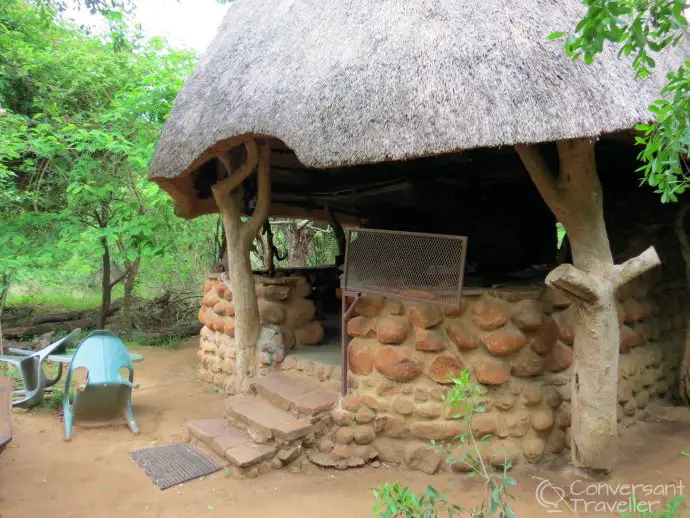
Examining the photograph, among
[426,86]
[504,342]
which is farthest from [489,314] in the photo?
[426,86]

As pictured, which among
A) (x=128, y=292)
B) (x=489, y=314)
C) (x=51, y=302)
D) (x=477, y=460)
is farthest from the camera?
(x=51, y=302)

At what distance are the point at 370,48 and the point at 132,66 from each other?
5762 millimetres

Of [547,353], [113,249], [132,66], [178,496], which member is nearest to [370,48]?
[547,353]

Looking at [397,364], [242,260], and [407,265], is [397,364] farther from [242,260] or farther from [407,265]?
[242,260]

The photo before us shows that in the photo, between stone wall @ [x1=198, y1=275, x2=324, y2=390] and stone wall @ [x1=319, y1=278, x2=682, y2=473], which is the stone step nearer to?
stone wall @ [x1=319, y1=278, x2=682, y2=473]

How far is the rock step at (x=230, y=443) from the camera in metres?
3.02

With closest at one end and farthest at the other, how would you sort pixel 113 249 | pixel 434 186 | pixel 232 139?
pixel 232 139 → pixel 434 186 → pixel 113 249

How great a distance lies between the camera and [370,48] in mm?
2934

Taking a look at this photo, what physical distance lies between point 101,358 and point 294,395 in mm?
1696

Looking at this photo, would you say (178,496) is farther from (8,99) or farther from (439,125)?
(8,99)

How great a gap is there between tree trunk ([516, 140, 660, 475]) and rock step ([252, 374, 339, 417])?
170cm

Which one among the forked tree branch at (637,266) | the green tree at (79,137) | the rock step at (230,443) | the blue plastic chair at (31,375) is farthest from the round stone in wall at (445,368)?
the green tree at (79,137)

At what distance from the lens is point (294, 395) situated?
3479 mm

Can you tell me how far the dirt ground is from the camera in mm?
2605
